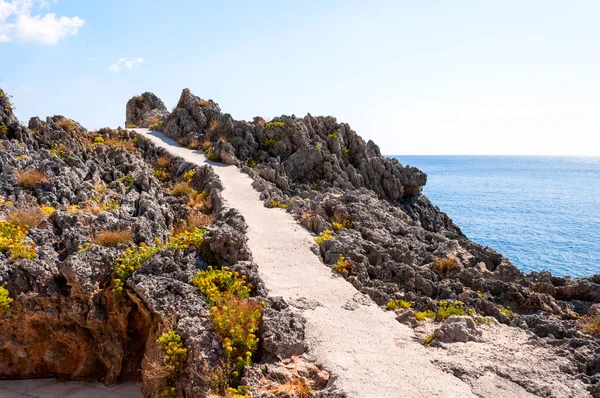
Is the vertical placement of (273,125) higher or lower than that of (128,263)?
higher

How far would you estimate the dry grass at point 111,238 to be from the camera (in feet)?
41.5

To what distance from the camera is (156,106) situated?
4884cm

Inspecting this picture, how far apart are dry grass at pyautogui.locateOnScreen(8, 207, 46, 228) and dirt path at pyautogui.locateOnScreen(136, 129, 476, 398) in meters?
6.78

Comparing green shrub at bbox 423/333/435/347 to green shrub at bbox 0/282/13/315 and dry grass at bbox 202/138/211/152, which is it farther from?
dry grass at bbox 202/138/211/152

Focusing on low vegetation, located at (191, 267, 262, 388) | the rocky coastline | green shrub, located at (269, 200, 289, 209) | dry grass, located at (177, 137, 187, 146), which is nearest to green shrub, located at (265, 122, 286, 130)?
dry grass, located at (177, 137, 187, 146)

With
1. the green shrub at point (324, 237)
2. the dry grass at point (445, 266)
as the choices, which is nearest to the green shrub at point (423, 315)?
the dry grass at point (445, 266)

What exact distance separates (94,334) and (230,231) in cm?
452

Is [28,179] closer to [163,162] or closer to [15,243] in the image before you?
[15,243]

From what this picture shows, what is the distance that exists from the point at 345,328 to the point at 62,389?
24.8ft

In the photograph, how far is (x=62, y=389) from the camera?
11352 mm

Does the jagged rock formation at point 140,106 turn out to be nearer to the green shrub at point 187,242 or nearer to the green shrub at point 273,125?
the green shrub at point 273,125

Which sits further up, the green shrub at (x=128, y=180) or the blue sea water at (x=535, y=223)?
the green shrub at (x=128, y=180)

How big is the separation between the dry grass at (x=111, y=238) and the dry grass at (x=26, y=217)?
2.17 metres

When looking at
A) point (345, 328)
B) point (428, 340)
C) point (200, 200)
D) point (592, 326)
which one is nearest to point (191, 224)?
point (200, 200)
